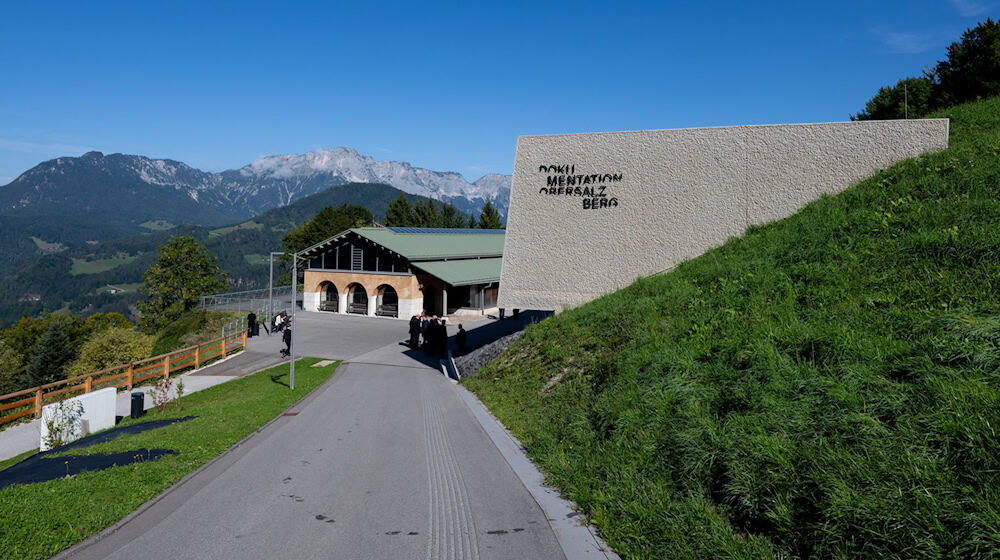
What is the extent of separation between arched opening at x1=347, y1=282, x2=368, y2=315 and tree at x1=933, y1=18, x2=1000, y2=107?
128 feet

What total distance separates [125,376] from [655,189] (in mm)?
20847

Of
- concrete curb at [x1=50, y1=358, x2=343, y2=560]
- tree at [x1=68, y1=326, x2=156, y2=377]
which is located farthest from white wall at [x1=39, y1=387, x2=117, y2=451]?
tree at [x1=68, y1=326, x2=156, y2=377]

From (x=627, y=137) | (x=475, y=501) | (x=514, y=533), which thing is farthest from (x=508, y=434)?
(x=627, y=137)

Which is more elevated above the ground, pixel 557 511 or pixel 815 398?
pixel 815 398

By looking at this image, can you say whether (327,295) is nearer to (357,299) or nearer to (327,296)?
(327,296)

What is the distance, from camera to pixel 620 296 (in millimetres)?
15031

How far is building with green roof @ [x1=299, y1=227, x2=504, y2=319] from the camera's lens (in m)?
39.6

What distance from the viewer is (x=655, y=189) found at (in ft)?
58.4

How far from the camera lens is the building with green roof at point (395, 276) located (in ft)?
130

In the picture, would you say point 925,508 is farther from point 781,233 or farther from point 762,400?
point 781,233

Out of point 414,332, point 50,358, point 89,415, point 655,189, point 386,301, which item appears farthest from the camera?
point 50,358

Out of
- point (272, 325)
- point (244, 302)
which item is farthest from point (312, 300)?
point (272, 325)

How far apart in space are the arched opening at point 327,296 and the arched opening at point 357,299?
144 centimetres

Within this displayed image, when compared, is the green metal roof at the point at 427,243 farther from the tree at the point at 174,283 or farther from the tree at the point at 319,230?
the tree at the point at 319,230
